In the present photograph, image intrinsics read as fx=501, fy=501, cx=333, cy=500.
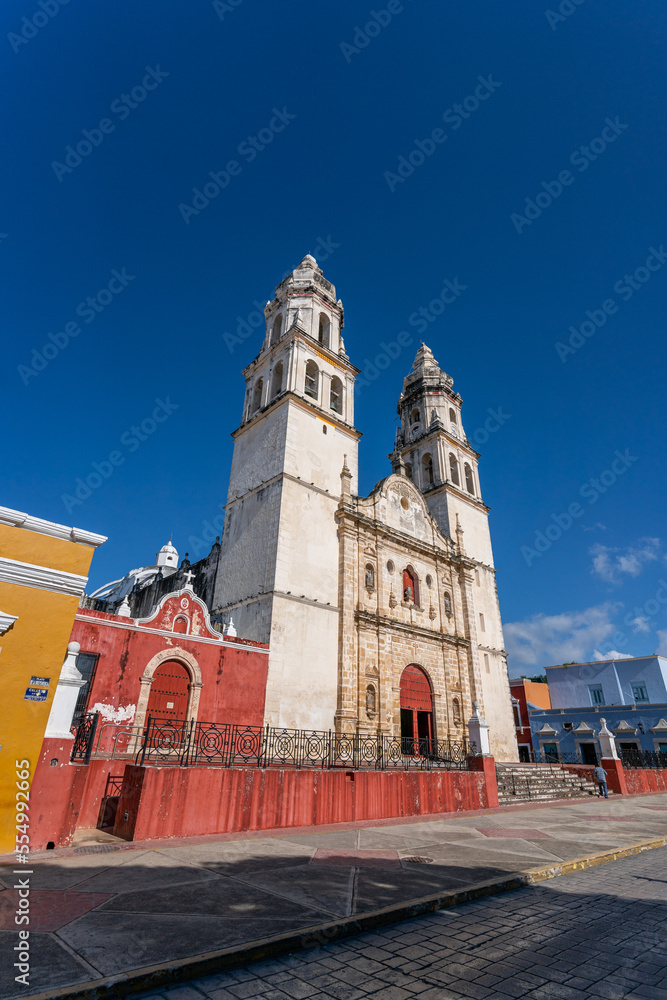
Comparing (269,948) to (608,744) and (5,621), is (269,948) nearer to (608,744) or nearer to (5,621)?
(5,621)

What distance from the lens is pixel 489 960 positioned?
12.3 feet

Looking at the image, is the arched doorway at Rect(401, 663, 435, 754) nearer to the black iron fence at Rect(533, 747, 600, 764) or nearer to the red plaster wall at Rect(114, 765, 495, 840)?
the red plaster wall at Rect(114, 765, 495, 840)

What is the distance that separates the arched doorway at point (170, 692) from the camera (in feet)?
43.6

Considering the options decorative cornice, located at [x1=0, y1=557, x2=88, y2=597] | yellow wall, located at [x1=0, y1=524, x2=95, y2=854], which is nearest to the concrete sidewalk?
yellow wall, located at [x1=0, y1=524, x2=95, y2=854]

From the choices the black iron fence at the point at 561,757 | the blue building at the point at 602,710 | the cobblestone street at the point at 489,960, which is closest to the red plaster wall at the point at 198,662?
the cobblestone street at the point at 489,960

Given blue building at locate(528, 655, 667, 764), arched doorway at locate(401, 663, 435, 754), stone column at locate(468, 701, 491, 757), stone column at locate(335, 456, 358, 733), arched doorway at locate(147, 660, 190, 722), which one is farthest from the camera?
blue building at locate(528, 655, 667, 764)

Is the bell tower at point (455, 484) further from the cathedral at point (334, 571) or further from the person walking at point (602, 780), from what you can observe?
the person walking at point (602, 780)

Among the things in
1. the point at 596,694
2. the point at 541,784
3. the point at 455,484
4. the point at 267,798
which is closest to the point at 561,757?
the point at 596,694

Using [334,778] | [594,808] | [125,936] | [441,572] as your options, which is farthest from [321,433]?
[125,936]

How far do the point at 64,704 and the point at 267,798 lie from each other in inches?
174

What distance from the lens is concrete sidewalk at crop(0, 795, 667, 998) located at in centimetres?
357

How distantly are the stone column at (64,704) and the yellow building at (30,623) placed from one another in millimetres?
86

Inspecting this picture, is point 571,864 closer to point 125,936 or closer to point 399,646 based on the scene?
point 125,936

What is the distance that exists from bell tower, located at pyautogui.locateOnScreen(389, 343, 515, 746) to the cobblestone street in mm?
20662
